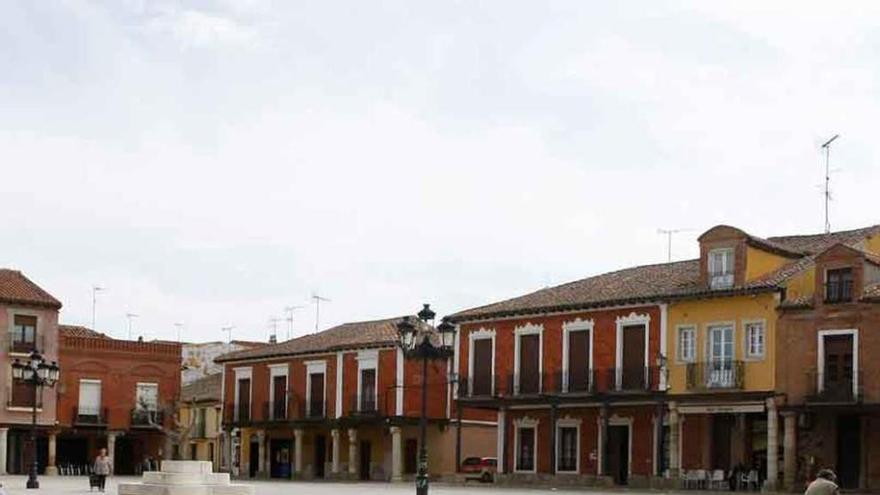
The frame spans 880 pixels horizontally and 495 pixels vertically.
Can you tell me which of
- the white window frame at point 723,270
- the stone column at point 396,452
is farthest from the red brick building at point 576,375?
the stone column at point 396,452

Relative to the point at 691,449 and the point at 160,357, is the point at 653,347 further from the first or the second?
the point at 160,357

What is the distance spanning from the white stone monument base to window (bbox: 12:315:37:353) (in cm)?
3434

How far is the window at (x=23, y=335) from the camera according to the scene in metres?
65.2

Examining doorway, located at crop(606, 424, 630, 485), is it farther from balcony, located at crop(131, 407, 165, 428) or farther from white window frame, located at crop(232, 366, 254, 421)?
balcony, located at crop(131, 407, 165, 428)

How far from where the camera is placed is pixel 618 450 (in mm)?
49719

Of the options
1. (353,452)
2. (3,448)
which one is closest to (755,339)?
(353,452)

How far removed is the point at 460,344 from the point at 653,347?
9.15 meters

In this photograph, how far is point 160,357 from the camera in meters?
71.5

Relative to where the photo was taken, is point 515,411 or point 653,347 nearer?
point 653,347

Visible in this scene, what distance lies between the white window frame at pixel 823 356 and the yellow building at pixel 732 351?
1275mm

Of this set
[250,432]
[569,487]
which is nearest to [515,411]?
[569,487]

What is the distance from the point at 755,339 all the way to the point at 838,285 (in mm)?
3130

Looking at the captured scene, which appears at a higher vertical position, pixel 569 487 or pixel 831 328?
pixel 831 328

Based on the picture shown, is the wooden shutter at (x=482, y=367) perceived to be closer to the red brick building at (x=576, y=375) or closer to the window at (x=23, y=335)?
the red brick building at (x=576, y=375)
